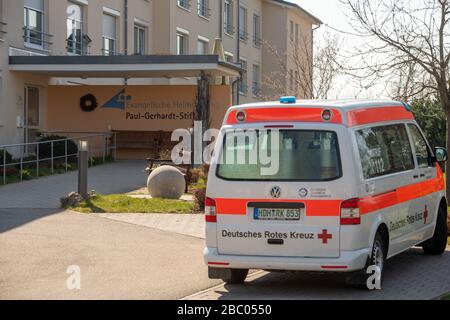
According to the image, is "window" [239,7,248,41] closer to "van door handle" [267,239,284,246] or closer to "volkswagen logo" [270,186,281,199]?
"volkswagen logo" [270,186,281,199]

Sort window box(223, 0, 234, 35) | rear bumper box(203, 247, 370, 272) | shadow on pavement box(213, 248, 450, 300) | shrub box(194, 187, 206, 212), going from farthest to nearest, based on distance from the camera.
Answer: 1. window box(223, 0, 234, 35)
2. shrub box(194, 187, 206, 212)
3. shadow on pavement box(213, 248, 450, 300)
4. rear bumper box(203, 247, 370, 272)

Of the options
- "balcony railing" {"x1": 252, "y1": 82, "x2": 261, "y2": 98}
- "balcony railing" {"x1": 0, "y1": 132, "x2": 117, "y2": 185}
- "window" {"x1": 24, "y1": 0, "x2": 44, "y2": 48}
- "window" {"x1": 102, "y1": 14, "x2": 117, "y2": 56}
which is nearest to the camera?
"balcony railing" {"x1": 0, "y1": 132, "x2": 117, "y2": 185}

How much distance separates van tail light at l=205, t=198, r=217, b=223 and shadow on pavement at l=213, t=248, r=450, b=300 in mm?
803

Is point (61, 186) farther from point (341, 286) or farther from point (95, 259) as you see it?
point (341, 286)

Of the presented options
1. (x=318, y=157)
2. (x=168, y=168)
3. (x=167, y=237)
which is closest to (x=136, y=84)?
(x=168, y=168)

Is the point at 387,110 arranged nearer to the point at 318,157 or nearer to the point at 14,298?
the point at 318,157

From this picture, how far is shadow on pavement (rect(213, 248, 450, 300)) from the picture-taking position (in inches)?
367

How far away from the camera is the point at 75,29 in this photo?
30516mm

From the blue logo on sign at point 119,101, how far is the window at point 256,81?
20.1 m

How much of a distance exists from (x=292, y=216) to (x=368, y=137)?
143 centimetres

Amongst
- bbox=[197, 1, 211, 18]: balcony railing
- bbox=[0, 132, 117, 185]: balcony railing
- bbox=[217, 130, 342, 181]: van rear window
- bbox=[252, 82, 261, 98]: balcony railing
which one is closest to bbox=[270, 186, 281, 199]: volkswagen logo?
bbox=[217, 130, 342, 181]: van rear window

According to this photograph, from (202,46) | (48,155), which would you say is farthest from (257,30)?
(48,155)

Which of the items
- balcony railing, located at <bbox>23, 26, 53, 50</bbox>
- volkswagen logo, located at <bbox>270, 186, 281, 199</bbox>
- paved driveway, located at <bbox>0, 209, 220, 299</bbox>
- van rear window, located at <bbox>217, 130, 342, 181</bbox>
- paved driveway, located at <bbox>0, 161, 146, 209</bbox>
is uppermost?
balcony railing, located at <bbox>23, 26, 53, 50</bbox>

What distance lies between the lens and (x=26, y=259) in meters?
11.3
